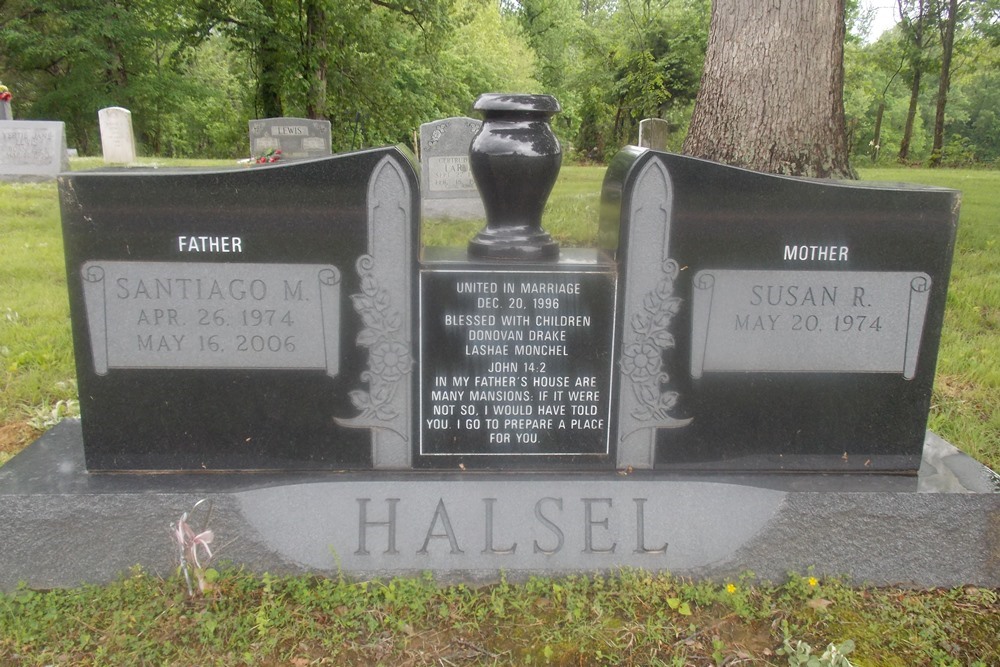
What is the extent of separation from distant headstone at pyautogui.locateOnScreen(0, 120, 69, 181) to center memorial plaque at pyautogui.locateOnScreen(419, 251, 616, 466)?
11353 millimetres

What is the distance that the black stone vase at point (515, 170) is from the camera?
2.72 m

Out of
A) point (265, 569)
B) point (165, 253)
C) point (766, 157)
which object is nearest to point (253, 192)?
point (165, 253)

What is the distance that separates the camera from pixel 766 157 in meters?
6.14

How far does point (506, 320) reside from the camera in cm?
278

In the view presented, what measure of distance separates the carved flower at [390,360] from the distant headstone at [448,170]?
257 inches

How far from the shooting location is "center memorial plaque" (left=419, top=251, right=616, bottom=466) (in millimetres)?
2744

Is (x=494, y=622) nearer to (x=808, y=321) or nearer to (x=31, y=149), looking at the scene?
(x=808, y=321)

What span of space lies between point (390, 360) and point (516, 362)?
18.9 inches

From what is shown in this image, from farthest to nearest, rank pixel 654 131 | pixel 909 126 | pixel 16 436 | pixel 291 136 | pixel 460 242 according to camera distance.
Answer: pixel 909 126
pixel 291 136
pixel 654 131
pixel 460 242
pixel 16 436

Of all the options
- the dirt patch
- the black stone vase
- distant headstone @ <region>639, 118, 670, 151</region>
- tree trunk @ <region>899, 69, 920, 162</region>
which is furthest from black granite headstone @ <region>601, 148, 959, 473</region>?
Result: tree trunk @ <region>899, 69, 920, 162</region>

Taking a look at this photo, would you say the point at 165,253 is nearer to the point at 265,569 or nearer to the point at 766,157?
the point at 265,569

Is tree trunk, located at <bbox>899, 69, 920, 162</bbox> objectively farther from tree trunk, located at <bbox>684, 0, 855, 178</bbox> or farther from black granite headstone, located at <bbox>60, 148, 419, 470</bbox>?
black granite headstone, located at <bbox>60, 148, 419, 470</bbox>

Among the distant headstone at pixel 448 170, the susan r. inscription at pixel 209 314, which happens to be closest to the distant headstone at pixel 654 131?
the distant headstone at pixel 448 170

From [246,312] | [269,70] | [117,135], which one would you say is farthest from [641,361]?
[269,70]
